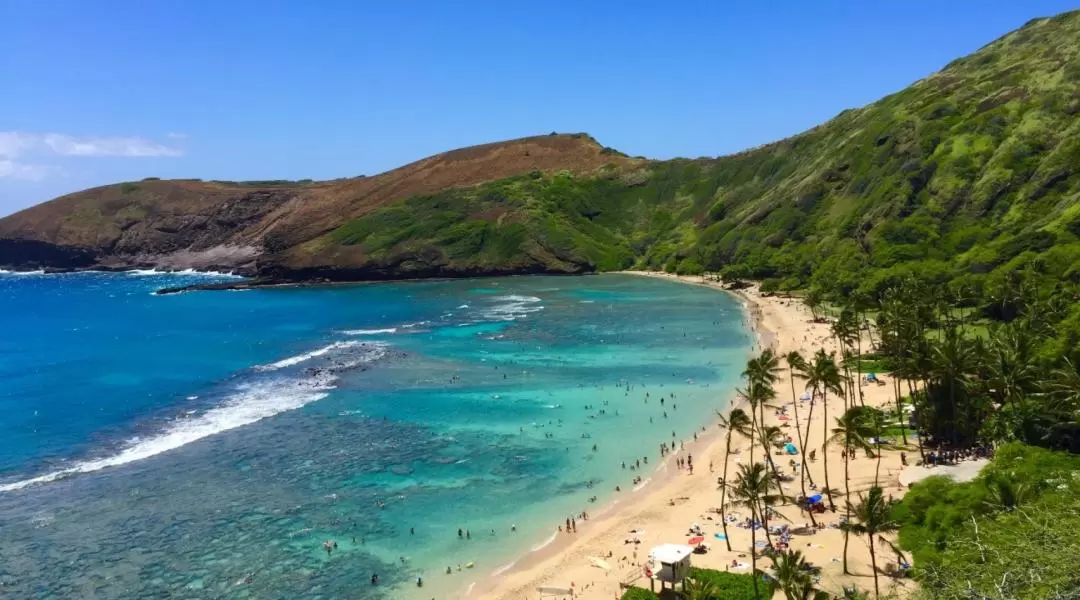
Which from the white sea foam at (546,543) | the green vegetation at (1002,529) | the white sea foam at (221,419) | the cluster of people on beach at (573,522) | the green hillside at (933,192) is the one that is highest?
the green hillside at (933,192)

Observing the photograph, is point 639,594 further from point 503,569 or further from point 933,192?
point 933,192

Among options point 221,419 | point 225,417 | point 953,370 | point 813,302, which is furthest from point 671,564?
point 813,302

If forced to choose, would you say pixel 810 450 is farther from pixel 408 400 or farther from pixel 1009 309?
pixel 1009 309

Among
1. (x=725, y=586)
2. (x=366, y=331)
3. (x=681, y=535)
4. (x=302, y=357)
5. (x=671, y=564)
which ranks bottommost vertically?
(x=681, y=535)

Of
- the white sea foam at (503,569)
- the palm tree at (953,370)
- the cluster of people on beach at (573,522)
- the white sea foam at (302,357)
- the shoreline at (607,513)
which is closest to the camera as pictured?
the shoreline at (607,513)

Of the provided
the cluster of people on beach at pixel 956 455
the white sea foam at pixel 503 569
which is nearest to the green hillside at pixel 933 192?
the cluster of people on beach at pixel 956 455

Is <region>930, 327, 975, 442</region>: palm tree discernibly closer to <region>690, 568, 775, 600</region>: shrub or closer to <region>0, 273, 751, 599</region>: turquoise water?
<region>690, 568, 775, 600</region>: shrub

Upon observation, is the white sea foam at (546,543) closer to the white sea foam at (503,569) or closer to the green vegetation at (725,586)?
the white sea foam at (503,569)
